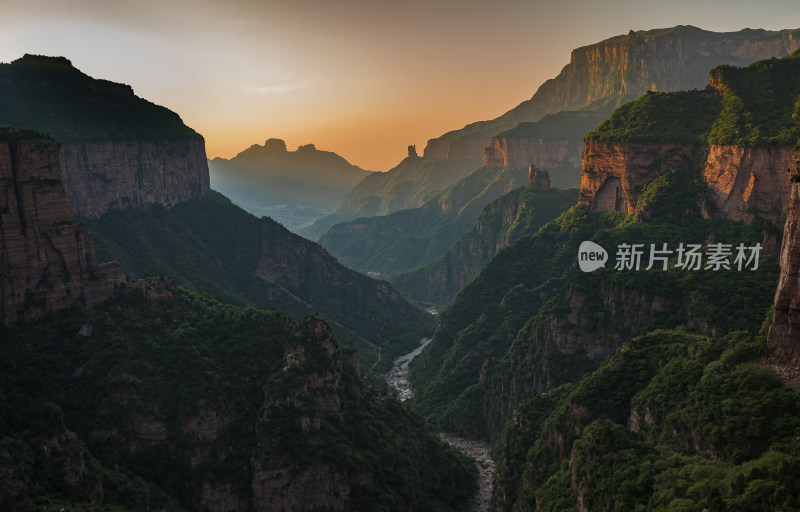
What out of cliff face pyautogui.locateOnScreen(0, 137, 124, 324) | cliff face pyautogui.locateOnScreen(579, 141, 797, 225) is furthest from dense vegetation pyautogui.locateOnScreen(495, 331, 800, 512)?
cliff face pyautogui.locateOnScreen(0, 137, 124, 324)

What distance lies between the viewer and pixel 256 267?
14888cm

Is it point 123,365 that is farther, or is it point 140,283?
point 140,283

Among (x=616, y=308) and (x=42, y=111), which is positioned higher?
(x=42, y=111)

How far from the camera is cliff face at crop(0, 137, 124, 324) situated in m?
70.5

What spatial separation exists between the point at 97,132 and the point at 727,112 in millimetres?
106616

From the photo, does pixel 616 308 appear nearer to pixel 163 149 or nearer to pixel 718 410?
pixel 718 410

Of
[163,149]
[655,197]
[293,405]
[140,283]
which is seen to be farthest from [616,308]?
[163,149]

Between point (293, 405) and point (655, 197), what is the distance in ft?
234

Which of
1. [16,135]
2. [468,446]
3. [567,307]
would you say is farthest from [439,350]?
[16,135]

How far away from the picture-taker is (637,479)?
5584cm

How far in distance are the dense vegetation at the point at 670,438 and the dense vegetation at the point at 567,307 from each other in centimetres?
1433

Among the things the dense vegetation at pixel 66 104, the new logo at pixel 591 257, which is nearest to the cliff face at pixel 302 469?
the new logo at pixel 591 257

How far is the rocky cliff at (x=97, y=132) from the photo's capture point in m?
122

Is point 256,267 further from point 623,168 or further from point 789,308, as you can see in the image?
point 789,308
